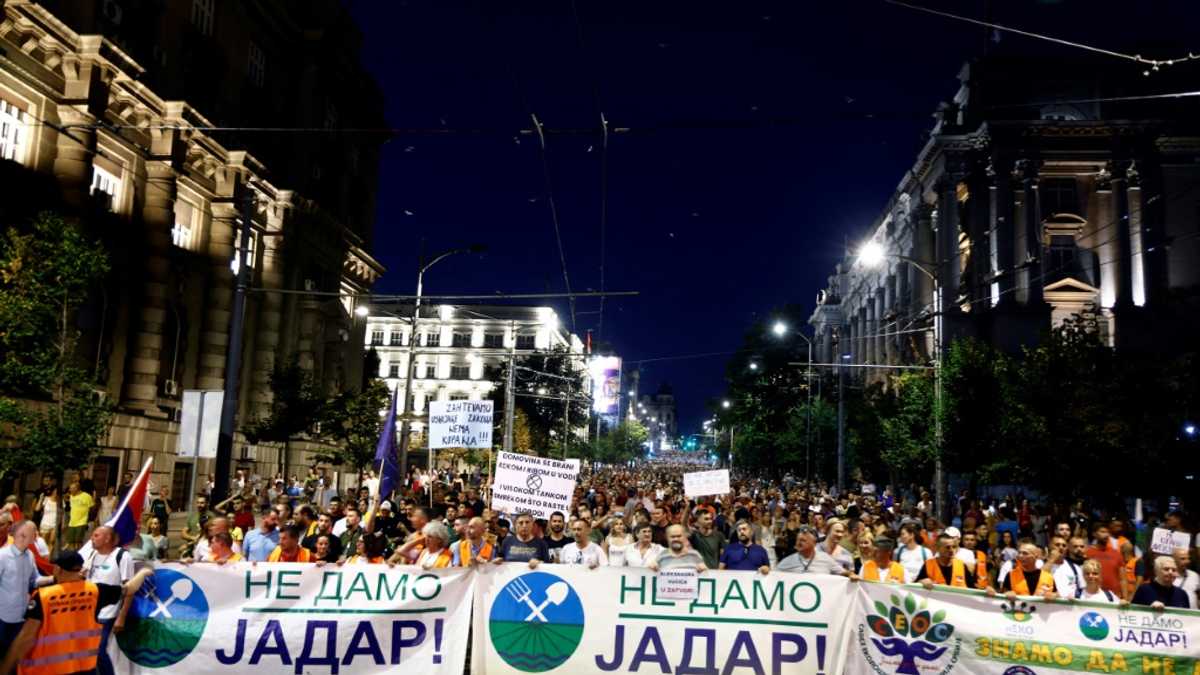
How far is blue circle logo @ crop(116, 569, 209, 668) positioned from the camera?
347 inches

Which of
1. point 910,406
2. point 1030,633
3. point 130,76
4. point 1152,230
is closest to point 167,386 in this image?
point 130,76

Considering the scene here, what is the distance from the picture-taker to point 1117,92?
189ft

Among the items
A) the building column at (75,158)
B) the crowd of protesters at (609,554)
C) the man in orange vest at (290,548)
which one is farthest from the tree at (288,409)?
the man in orange vest at (290,548)

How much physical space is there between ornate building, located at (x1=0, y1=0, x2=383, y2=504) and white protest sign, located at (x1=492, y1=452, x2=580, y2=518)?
15.4 ft

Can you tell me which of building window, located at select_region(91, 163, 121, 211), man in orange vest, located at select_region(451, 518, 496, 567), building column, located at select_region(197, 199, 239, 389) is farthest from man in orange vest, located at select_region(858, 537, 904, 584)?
building column, located at select_region(197, 199, 239, 389)

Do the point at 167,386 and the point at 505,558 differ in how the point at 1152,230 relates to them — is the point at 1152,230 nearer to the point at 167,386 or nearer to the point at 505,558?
the point at 167,386

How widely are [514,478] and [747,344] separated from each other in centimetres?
5846

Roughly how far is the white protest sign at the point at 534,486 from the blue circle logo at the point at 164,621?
17.2 feet

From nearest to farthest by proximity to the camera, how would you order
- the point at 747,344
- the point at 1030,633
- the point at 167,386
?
the point at 1030,633 < the point at 167,386 < the point at 747,344

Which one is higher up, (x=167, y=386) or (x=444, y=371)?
(x=444, y=371)

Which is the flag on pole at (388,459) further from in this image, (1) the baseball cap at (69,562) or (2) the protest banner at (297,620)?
(1) the baseball cap at (69,562)

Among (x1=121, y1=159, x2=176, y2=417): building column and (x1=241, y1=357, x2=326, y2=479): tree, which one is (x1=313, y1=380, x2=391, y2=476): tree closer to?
(x1=241, y1=357, x2=326, y2=479): tree

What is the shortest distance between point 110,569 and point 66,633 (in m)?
1.01

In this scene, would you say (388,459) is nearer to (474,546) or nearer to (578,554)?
(474,546)
